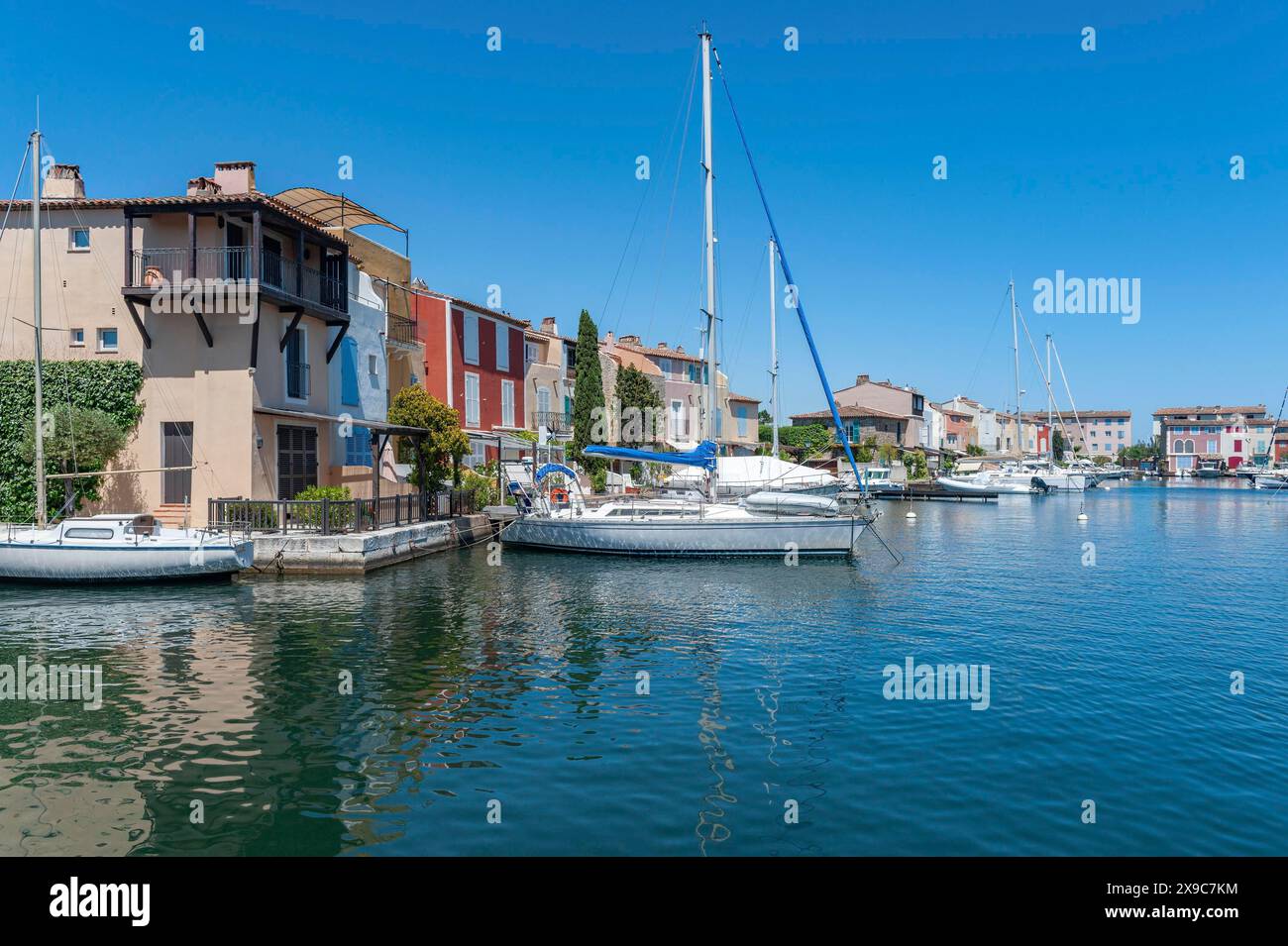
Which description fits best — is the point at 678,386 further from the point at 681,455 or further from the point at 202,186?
the point at 202,186

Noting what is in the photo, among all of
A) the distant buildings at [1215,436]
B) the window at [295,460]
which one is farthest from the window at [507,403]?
the distant buildings at [1215,436]

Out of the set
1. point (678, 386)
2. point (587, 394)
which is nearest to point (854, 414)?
point (678, 386)

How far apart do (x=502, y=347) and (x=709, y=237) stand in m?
17.5

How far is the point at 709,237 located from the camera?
3159 cm

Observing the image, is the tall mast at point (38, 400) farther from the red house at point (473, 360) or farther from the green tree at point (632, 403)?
the green tree at point (632, 403)

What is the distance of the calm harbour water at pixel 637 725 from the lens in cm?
845

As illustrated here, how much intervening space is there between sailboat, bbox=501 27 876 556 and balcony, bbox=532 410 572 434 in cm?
1567

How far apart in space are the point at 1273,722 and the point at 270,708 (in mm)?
14364

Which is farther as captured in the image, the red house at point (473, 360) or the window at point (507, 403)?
the window at point (507, 403)

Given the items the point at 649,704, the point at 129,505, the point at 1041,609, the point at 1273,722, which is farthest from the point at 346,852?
the point at 129,505

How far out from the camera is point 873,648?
1639cm

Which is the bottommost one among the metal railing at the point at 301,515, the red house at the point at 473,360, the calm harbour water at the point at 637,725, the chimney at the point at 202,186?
the calm harbour water at the point at 637,725

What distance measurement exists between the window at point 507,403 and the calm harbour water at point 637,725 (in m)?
23.6
